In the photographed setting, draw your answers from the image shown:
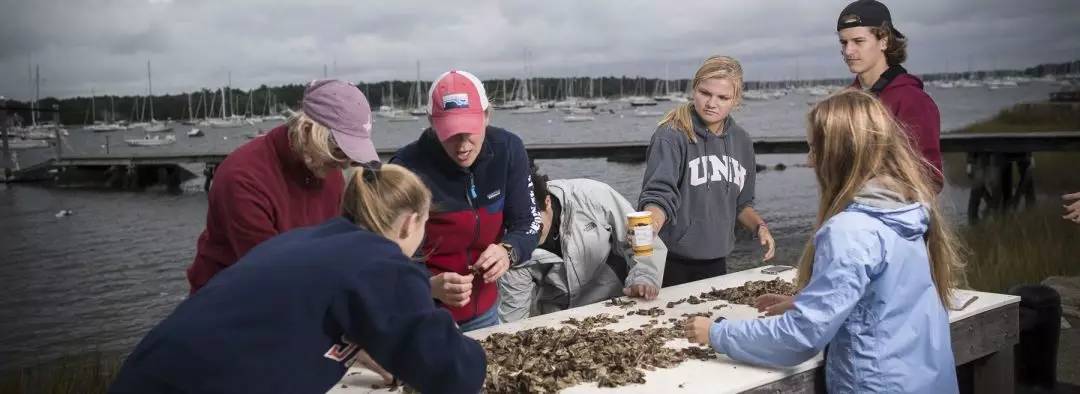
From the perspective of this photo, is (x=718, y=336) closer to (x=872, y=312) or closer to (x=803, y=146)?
(x=872, y=312)

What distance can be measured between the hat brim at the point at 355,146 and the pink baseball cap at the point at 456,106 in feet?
1.33

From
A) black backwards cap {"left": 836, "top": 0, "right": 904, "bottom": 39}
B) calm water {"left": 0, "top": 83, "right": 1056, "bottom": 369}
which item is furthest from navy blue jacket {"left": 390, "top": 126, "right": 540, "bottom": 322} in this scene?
calm water {"left": 0, "top": 83, "right": 1056, "bottom": 369}

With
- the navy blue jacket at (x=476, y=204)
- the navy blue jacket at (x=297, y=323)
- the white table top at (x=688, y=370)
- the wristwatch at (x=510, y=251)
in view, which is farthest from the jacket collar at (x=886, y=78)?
the navy blue jacket at (x=297, y=323)

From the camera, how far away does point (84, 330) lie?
37.7 feet

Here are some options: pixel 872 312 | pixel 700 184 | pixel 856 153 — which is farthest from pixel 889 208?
pixel 700 184

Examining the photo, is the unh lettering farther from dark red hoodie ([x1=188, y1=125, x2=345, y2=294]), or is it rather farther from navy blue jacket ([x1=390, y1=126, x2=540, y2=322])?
dark red hoodie ([x1=188, y1=125, x2=345, y2=294])

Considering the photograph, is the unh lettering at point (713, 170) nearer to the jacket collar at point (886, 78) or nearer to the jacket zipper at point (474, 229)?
the jacket collar at point (886, 78)

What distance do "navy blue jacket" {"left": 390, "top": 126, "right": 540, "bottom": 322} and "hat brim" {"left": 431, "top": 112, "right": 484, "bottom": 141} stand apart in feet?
0.49

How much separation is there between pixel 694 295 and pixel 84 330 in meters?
10.7

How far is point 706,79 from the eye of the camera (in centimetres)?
325

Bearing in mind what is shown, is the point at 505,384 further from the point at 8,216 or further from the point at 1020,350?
the point at 8,216

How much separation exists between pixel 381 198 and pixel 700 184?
1944mm

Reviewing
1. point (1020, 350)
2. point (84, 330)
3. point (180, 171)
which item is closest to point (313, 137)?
point (1020, 350)

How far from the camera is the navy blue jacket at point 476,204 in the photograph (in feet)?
8.95
